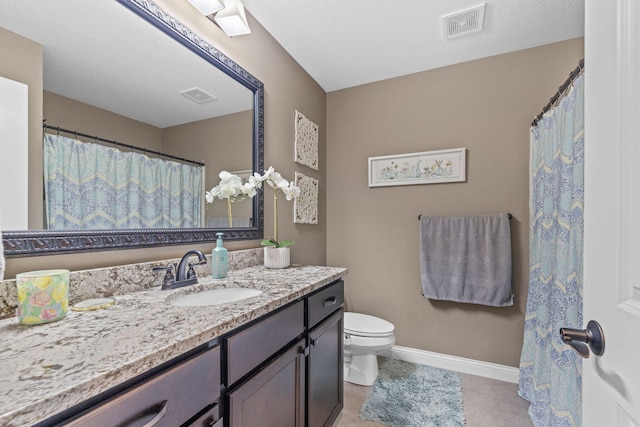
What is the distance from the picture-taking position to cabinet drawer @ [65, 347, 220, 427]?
1.68ft

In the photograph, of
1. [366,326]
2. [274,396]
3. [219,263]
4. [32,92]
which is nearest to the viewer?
[32,92]

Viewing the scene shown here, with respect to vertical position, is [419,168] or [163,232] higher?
[419,168]

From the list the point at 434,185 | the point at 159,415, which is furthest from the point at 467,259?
the point at 159,415

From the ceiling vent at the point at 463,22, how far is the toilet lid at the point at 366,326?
205 cm

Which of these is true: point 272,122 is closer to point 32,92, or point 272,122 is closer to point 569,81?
point 32,92

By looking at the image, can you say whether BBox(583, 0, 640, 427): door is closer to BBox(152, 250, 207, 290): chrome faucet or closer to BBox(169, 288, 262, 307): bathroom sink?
BBox(169, 288, 262, 307): bathroom sink

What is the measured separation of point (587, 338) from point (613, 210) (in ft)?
0.86

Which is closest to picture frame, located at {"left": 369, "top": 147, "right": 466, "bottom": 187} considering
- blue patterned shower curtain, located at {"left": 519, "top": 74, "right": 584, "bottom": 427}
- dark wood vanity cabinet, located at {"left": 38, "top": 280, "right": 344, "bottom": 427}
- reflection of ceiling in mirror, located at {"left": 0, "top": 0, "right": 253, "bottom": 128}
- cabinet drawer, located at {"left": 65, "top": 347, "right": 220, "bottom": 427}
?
blue patterned shower curtain, located at {"left": 519, "top": 74, "right": 584, "bottom": 427}

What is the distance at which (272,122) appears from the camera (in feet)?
6.39

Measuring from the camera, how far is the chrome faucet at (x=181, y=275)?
112cm

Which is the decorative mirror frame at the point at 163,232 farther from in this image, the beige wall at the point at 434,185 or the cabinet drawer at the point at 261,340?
the beige wall at the point at 434,185

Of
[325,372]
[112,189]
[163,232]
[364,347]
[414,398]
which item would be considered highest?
[112,189]

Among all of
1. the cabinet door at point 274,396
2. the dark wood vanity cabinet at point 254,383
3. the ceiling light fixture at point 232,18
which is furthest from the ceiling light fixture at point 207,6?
the cabinet door at point 274,396

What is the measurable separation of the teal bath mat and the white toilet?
11 cm
